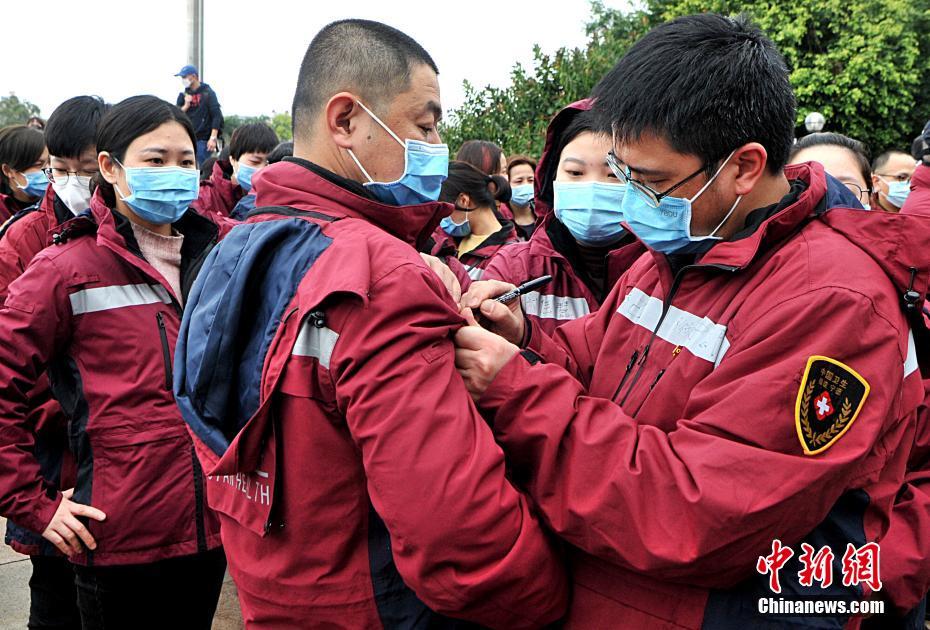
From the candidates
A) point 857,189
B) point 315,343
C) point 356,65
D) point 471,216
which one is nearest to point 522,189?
point 471,216

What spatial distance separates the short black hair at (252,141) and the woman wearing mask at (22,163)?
7.77 ft

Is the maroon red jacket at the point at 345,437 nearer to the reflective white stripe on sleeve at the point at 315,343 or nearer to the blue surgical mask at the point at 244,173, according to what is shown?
the reflective white stripe on sleeve at the point at 315,343

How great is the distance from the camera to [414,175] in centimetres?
197

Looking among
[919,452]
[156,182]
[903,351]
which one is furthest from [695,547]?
[156,182]

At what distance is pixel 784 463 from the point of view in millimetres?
1484

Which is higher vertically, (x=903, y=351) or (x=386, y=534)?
(x=903, y=351)

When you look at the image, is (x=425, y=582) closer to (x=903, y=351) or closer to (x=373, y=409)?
(x=373, y=409)

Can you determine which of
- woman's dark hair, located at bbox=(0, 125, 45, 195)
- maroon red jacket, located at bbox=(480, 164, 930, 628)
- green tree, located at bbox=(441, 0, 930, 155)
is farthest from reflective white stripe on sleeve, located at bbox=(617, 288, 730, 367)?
green tree, located at bbox=(441, 0, 930, 155)

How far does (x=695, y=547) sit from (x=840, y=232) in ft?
2.51

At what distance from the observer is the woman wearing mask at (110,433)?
2.77m

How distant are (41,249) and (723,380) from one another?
3305 mm

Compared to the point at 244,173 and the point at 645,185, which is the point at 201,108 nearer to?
the point at 244,173

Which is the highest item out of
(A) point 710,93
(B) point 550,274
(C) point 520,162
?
(A) point 710,93

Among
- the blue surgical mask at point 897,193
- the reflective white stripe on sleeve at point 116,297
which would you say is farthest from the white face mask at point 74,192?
the blue surgical mask at point 897,193
